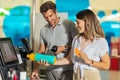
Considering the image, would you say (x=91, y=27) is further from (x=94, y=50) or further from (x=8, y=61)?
(x=8, y=61)

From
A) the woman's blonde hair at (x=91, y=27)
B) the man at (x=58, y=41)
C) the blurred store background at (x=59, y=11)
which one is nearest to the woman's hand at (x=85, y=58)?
the woman's blonde hair at (x=91, y=27)

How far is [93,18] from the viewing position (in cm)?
210

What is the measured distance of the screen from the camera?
2.10 metres

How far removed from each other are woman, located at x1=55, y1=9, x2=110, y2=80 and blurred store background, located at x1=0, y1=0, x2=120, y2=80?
1.62 metres

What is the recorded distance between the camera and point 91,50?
6.94ft

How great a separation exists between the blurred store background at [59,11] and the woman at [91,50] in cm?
162

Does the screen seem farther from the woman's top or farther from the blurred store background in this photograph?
the blurred store background

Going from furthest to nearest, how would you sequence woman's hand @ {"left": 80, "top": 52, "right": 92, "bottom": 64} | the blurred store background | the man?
the blurred store background, the man, woman's hand @ {"left": 80, "top": 52, "right": 92, "bottom": 64}

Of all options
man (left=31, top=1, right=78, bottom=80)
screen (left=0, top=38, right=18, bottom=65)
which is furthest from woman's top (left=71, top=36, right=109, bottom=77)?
screen (left=0, top=38, right=18, bottom=65)

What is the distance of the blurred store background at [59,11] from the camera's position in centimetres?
385

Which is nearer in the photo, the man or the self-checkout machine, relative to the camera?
the self-checkout machine

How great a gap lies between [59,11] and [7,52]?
1983 mm

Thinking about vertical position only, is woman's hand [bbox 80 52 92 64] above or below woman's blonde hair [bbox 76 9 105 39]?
below

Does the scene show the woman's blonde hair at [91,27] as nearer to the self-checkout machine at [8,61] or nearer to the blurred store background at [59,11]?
the self-checkout machine at [8,61]
